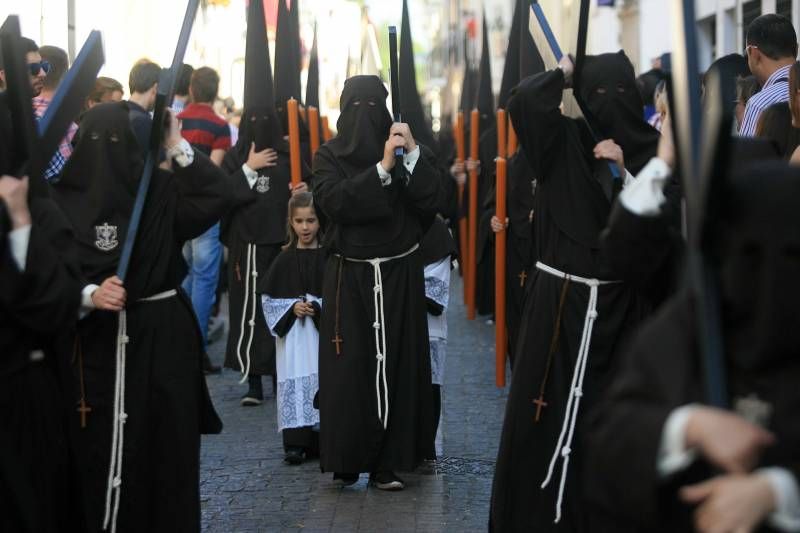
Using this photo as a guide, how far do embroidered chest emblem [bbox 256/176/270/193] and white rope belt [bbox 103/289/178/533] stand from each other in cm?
440

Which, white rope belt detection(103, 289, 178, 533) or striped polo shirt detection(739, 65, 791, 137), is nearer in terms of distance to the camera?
white rope belt detection(103, 289, 178, 533)

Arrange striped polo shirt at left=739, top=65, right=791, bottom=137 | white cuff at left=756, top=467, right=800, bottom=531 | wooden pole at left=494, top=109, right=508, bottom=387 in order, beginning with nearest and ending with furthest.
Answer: white cuff at left=756, top=467, right=800, bottom=531 < striped polo shirt at left=739, top=65, right=791, bottom=137 < wooden pole at left=494, top=109, right=508, bottom=387

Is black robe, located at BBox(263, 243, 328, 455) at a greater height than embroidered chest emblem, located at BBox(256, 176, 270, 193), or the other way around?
embroidered chest emblem, located at BBox(256, 176, 270, 193)

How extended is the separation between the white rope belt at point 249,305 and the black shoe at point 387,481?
248 centimetres

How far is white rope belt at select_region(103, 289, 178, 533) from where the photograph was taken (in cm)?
565

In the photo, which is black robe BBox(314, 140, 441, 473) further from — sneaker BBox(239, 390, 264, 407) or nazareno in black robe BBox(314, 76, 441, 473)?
sneaker BBox(239, 390, 264, 407)

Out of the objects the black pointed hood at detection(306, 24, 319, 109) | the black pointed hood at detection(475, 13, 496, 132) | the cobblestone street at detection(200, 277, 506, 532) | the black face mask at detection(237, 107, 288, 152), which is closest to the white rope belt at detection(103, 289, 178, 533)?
the cobblestone street at detection(200, 277, 506, 532)

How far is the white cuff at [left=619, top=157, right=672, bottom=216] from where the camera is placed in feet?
12.4

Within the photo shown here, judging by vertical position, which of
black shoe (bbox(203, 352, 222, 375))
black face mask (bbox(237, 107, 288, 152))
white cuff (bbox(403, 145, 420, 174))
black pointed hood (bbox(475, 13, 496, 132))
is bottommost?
black shoe (bbox(203, 352, 222, 375))

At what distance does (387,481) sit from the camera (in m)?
7.46

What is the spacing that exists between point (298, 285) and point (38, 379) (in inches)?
151

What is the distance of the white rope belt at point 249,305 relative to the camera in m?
9.84

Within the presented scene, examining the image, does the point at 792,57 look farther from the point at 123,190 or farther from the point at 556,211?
the point at 123,190
